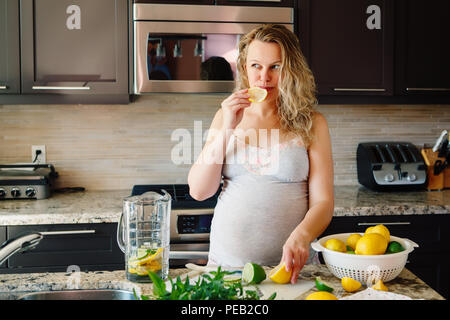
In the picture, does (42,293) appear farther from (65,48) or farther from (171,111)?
(171,111)

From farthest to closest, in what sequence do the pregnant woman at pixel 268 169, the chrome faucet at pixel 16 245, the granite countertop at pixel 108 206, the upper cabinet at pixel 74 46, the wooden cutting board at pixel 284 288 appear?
the upper cabinet at pixel 74 46
the granite countertop at pixel 108 206
the pregnant woman at pixel 268 169
the wooden cutting board at pixel 284 288
the chrome faucet at pixel 16 245

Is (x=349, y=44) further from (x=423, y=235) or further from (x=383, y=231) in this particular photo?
(x=383, y=231)

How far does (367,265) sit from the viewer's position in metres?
1.13

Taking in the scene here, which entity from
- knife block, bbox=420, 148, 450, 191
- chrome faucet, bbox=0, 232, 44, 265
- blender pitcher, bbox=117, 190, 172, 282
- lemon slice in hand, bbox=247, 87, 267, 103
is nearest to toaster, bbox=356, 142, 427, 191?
knife block, bbox=420, 148, 450, 191

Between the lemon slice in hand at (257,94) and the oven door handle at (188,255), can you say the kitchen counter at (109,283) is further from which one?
the oven door handle at (188,255)

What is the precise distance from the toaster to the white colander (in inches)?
62.8

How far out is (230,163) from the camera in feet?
5.19

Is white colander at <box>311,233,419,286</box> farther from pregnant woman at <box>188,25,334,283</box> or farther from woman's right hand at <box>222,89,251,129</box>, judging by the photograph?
woman's right hand at <box>222,89,251,129</box>

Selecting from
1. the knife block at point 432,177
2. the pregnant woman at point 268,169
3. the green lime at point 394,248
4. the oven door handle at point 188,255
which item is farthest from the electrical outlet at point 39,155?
the knife block at point 432,177

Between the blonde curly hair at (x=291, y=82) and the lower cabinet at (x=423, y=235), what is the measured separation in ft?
2.99

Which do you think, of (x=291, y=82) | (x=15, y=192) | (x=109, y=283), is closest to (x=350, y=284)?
(x=109, y=283)

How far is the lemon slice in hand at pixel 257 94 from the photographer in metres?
1.47

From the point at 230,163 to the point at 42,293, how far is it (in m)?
0.71
